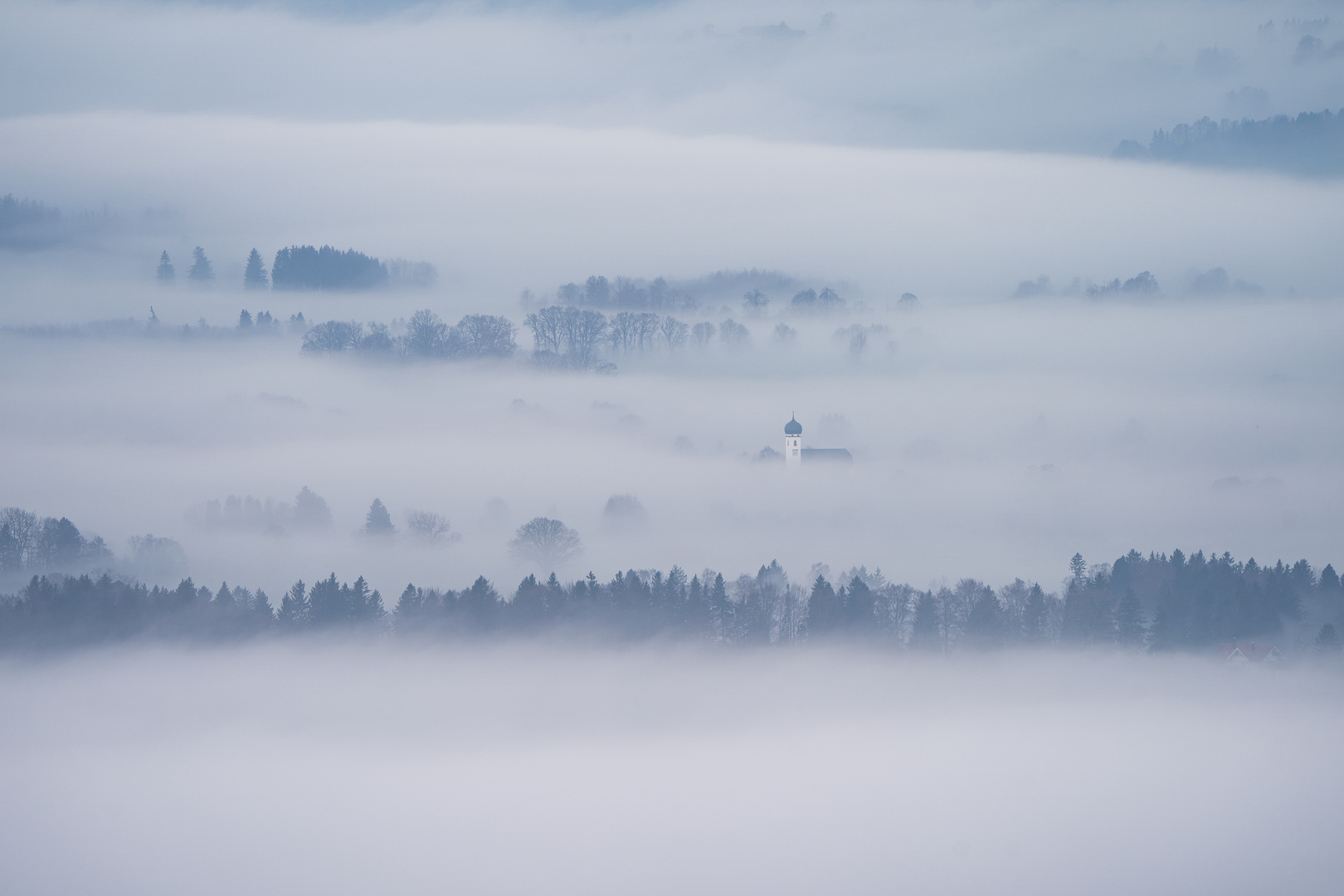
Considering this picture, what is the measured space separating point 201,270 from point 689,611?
362ft

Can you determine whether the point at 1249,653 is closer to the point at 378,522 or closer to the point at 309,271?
the point at 378,522

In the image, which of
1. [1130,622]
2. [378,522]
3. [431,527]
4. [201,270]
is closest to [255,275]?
[201,270]

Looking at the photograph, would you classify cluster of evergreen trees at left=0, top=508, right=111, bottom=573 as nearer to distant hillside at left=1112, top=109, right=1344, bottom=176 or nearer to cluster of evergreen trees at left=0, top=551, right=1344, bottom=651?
cluster of evergreen trees at left=0, top=551, right=1344, bottom=651

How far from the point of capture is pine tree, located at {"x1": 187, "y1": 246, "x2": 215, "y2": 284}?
167 m

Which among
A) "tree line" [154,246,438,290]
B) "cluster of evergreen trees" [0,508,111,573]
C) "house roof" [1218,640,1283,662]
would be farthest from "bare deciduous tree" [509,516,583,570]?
"tree line" [154,246,438,290]

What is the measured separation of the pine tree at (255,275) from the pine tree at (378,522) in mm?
45630

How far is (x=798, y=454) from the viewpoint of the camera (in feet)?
456

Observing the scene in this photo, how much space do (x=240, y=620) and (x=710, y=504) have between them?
208 ft

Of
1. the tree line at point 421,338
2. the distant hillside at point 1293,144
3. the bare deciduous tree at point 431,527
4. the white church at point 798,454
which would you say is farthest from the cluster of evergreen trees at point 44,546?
the distant hillside at point 1293,144

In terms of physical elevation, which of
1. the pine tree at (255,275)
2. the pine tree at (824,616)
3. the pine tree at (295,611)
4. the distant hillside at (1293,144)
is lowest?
the pine tree at (295,611)

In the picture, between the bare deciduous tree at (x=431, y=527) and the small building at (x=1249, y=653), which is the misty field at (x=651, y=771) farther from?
the bare deciduous tree at (x=431, y=527)

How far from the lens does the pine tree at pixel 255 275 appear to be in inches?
6206

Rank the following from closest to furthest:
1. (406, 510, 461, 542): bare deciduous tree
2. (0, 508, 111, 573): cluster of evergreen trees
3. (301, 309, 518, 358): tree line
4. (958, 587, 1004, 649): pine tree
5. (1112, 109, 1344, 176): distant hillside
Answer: (958, 587, 1004, 649): pine tree
(0, 508, 111, 573): cluster of evergreen trees
(406, 510, 461, 542): bare deciduous tree
(301, 309, 518, 358): tree line
(1112, 109, 1344, 176): distant hillside

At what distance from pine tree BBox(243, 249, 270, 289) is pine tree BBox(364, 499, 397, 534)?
150ft
